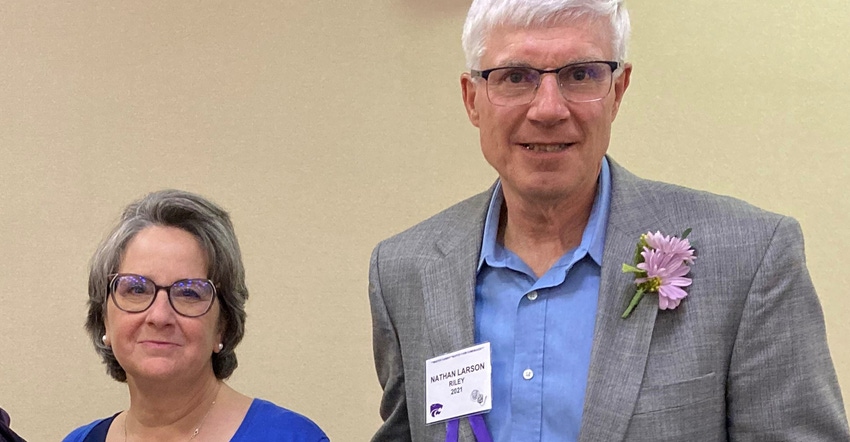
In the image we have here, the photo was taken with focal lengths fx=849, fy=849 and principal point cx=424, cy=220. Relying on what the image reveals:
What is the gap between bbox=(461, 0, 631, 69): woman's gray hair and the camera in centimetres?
157

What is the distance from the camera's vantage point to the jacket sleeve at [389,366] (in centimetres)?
186

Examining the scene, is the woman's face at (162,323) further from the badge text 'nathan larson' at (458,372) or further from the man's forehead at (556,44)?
the man's forehead at (556,44)

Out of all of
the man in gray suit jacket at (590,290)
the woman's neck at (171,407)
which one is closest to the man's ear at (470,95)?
the man in gray suit jacket at (590,290)

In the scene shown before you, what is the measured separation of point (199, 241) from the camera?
209 cm

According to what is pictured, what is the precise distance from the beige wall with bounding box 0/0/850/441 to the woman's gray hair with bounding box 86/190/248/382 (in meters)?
0.79

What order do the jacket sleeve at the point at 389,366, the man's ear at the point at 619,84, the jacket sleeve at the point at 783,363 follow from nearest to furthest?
1. the jacket sleeve at the point at 783,363
2. the man's ear at the point at 619,84
3. the jacket sleeve at the point at 389,366

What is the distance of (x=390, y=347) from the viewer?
1877mm

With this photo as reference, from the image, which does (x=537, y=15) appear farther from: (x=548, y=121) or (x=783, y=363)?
(x=783, y=363)

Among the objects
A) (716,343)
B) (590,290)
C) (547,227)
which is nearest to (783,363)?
(716,343)

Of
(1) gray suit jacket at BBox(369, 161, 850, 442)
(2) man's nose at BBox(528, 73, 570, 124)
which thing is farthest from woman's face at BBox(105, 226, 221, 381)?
(2) man's nose at BBox(528, 73, 570, 124)

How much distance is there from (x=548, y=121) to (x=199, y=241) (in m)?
0.97

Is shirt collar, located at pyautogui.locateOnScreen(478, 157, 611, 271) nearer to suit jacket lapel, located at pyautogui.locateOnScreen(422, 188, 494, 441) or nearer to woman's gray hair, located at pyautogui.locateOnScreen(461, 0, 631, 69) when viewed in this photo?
suit jacket lapel, located at pyautogui.locateOnScreen(422, 188, 494, 441)

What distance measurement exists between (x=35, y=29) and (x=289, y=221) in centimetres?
111

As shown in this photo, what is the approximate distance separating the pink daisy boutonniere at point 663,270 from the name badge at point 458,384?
29 cm
